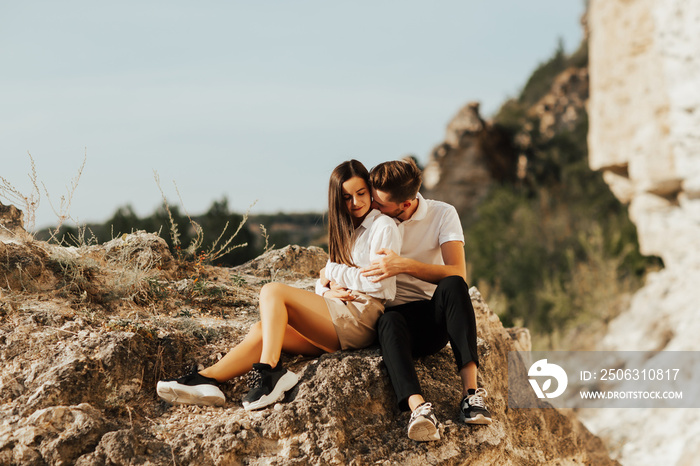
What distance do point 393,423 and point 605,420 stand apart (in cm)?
654

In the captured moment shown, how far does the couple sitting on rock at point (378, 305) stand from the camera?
2.80 m

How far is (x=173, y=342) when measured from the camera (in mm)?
3168

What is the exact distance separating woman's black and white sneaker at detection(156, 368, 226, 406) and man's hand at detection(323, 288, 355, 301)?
687mm

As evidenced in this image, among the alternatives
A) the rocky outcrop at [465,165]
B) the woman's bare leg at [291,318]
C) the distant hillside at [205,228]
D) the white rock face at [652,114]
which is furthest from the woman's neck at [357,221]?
the rocky outcrop at [465,165]

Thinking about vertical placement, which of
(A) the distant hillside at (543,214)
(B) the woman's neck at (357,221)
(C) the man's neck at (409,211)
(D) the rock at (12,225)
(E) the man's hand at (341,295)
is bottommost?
(A) the distant hillside at (543,214)

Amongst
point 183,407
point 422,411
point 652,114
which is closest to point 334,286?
point 422,411

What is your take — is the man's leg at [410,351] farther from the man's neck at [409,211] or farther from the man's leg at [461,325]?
the man's neck at [409,211]

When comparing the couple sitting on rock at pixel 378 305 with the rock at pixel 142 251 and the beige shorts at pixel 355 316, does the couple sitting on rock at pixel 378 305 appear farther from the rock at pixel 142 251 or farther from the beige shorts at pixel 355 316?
the rock at pixel 142 251

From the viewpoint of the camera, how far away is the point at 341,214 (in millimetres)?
3113

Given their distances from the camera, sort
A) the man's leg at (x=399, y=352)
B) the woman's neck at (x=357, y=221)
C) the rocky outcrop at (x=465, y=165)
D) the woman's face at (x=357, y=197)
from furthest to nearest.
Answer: the rocky outcrop at (x=465, y=165), the woman's neck at (x=357, y=221), the woman's face at (x=357, y=197), the man's leg at (x=399, y=352)

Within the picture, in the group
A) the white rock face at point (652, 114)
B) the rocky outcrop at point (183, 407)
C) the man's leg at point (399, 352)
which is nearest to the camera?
the rocky outcrop at point (183, 407)

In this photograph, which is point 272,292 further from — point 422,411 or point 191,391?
point 422,411

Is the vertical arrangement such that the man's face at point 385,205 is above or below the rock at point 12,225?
above

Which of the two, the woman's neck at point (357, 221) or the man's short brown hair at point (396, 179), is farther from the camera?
the woman's neck at point (357, 221)
